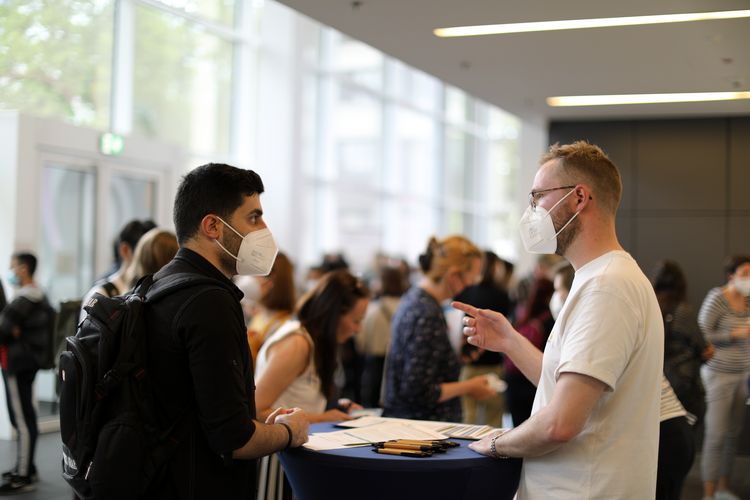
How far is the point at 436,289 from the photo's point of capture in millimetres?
4348

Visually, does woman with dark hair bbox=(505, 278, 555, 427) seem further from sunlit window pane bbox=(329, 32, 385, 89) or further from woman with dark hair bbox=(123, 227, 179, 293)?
sunlit window pane bbox=(329, 32, 385, 89)

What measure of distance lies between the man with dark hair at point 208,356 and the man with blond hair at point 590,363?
29.0 inches

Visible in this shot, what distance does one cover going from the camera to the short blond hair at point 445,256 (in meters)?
4.39

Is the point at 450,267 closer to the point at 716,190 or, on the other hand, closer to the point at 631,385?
the point at 631,385

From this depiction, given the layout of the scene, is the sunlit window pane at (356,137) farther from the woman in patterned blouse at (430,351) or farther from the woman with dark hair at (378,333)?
the woman in patterned blouse at (430,351)

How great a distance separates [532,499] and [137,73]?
8564mm

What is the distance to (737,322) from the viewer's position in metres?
6.18

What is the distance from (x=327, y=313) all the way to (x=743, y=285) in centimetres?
387

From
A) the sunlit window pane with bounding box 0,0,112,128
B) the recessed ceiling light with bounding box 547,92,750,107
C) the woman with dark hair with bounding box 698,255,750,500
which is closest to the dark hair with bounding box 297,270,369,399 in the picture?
the woman with dark hair with bounding box 698,255,750,500

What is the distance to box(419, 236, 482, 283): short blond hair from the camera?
4395 mm

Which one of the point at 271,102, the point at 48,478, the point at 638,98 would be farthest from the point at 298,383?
the point at 271,102

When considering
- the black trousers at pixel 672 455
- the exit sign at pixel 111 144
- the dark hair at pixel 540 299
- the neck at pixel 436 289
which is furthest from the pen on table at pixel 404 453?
the exit sign at pixel 111 144

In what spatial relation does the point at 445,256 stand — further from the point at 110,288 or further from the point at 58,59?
the point at 58,59

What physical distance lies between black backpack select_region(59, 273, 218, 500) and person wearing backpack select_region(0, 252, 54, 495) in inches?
144
